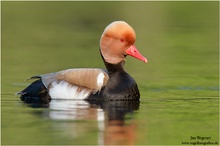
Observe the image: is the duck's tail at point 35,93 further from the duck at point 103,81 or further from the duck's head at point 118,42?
the duck's head at point 118,42

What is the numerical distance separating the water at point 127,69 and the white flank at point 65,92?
0.88 ft

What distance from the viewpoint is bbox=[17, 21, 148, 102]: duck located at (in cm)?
1259

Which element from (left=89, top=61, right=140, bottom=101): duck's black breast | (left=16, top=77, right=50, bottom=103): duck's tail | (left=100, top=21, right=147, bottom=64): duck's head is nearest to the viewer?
(left=89, top=61, right=140, bottom=101): duck's black breast

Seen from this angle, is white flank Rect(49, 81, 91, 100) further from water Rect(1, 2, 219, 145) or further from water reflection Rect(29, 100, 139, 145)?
water Rect(1, 2, 219, 145)

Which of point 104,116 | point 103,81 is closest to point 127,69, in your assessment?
point 103,81

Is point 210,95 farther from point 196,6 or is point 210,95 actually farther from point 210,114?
point 196,6

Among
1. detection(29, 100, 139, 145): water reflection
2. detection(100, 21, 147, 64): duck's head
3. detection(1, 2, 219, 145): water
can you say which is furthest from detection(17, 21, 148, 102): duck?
detection(1, 2, 219, 145): water

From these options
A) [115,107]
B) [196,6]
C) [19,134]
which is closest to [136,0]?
[196,6]

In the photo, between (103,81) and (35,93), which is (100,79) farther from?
(35,93)

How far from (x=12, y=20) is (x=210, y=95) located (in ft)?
53.8

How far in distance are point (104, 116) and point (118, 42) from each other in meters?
2.11

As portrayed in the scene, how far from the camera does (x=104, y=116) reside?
1121cm

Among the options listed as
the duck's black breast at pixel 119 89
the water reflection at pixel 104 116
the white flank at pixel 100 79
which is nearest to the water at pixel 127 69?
the water reflection at pixel 104 116

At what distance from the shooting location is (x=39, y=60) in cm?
1781
